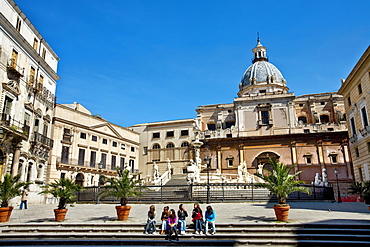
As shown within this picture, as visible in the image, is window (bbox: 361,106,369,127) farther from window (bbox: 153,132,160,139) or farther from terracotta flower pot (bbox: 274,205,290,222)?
window (bbox: 153,132,160,139)

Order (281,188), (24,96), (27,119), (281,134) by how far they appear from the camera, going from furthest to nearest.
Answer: (281,134), (27,119), (24,96), (281,188)

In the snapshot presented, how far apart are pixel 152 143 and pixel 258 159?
674 inches

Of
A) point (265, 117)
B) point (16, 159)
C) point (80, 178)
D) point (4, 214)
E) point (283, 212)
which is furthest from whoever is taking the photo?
point (265, 117)

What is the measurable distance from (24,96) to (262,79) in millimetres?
37740

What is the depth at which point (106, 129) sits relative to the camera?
42500 millimetres

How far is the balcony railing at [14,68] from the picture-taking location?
71.5 ft

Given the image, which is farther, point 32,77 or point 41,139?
point 41,139

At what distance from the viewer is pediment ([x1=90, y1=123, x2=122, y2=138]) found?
1606 inches

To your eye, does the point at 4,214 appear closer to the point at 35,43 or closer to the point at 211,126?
the point at 35,43

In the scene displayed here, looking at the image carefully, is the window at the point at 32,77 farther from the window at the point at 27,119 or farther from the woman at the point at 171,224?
the woman at the point at 171,224

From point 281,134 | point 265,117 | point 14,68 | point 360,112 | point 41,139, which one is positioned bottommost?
point 41,139

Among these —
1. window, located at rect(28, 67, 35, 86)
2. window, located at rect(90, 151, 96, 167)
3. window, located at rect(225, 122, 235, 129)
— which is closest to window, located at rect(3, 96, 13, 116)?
window, located at rect(28, 67, 35, 86)

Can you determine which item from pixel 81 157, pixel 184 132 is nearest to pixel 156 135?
pixel 184 132

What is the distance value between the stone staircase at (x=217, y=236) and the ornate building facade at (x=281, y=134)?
90.6ft
